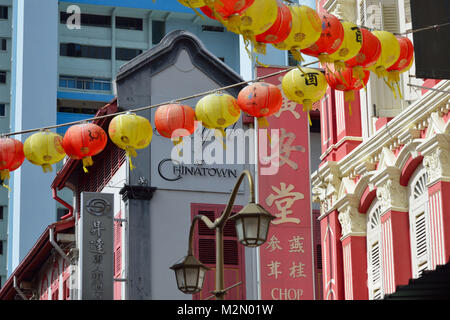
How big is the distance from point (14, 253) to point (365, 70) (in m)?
28.9

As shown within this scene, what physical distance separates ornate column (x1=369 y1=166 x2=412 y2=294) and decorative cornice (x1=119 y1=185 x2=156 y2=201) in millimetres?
9497

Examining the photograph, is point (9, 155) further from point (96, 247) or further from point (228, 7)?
point (96, 247)

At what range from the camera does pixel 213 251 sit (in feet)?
91.9

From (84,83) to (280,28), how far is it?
128 ft

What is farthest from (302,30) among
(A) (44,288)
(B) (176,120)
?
(A) (44,288)

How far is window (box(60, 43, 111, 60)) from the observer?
5288 cm

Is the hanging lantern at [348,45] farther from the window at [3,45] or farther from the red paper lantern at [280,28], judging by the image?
the window at [3,45]

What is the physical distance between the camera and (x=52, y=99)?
154 ft

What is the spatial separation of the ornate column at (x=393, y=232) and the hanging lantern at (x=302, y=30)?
5.10m

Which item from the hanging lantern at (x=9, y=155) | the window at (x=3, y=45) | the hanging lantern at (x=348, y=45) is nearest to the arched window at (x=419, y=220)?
the hanging lantern at (x=348, y=45)

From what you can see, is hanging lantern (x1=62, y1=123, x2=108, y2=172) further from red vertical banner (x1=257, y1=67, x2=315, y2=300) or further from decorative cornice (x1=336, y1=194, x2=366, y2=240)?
decorative cornice (x1=336, y1=194, x2=366, y2=240)

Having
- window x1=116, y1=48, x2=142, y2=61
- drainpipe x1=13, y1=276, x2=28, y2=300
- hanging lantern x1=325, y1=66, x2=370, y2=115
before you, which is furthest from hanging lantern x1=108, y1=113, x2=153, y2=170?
window x1=116, y1=48, x2=142, y2=61

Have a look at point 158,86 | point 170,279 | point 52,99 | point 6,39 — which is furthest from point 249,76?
point 6,39
